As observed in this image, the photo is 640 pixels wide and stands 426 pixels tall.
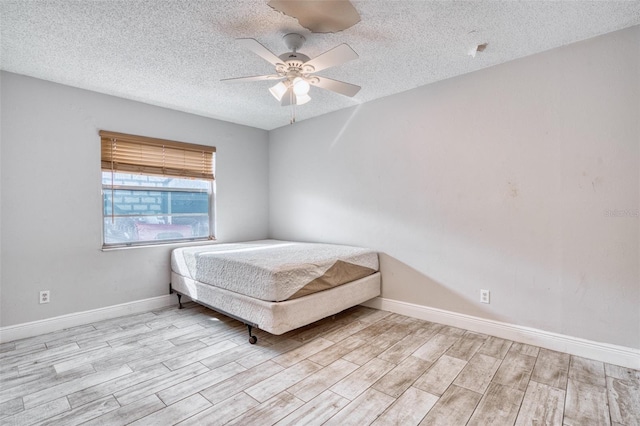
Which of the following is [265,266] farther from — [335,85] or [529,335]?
[529,335]

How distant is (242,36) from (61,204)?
241cm

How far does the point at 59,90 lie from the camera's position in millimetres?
3012

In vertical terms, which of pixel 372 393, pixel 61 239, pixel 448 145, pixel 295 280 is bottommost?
pixel 372 393

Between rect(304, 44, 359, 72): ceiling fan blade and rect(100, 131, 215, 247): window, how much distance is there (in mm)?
2398

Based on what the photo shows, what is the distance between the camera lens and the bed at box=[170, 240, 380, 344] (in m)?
2.52

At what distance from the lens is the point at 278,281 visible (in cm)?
248

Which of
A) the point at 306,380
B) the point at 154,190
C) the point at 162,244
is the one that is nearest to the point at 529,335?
the point at 306,380

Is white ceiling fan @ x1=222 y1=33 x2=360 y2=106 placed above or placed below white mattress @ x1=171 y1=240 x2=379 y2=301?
above

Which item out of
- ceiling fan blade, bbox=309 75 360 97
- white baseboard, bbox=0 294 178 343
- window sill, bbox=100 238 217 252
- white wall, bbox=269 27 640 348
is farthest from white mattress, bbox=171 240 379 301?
ceiling fan blade, bbox=309 75 360 97

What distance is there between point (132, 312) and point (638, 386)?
4.33 m

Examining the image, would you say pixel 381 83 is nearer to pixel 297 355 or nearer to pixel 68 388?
pixel 297 355

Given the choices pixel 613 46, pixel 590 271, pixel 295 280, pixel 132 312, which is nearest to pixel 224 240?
pixel 132 312

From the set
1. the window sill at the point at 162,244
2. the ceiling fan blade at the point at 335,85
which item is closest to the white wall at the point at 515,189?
the ceiling fan blade at the point at 335,85

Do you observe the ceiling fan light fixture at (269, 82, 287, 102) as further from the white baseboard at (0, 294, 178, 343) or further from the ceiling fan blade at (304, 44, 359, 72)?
the white baseboard at (0, 294, 178, 343)
